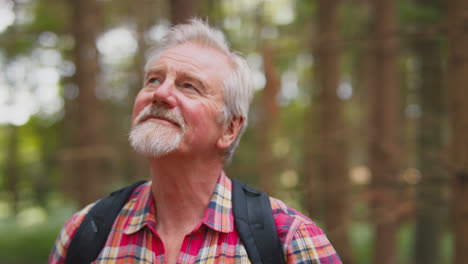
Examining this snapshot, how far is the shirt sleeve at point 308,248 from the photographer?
1.83 m

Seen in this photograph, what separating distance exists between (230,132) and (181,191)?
0.40 meters

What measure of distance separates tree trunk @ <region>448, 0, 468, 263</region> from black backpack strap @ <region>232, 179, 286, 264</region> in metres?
2.45

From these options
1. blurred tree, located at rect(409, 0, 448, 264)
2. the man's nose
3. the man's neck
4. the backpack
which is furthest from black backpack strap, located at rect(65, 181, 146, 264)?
blurred tree, located at rect(409, 0, 448, 264)

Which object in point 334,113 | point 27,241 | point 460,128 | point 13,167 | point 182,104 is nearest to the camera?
point 182,104

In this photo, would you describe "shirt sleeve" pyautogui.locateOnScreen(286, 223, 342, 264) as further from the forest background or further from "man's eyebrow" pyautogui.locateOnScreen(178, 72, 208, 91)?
the forest background

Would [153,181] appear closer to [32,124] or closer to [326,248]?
[326,248]

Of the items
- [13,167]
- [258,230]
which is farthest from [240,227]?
[13,167]

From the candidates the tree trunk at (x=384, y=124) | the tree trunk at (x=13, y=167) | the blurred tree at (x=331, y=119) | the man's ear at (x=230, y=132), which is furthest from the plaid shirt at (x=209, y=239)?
the tree trunk at (x=13, y=167)

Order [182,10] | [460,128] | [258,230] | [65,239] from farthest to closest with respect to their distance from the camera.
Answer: [460,128] → [182,10] → [65,239] → [258,230]

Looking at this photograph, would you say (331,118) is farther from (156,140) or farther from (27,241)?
(27,241)

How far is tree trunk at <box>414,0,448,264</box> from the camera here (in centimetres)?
844

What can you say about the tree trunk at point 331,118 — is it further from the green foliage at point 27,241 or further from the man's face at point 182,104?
the green foliage at point 27,241

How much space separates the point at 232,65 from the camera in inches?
85.7

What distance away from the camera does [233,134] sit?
218cm
